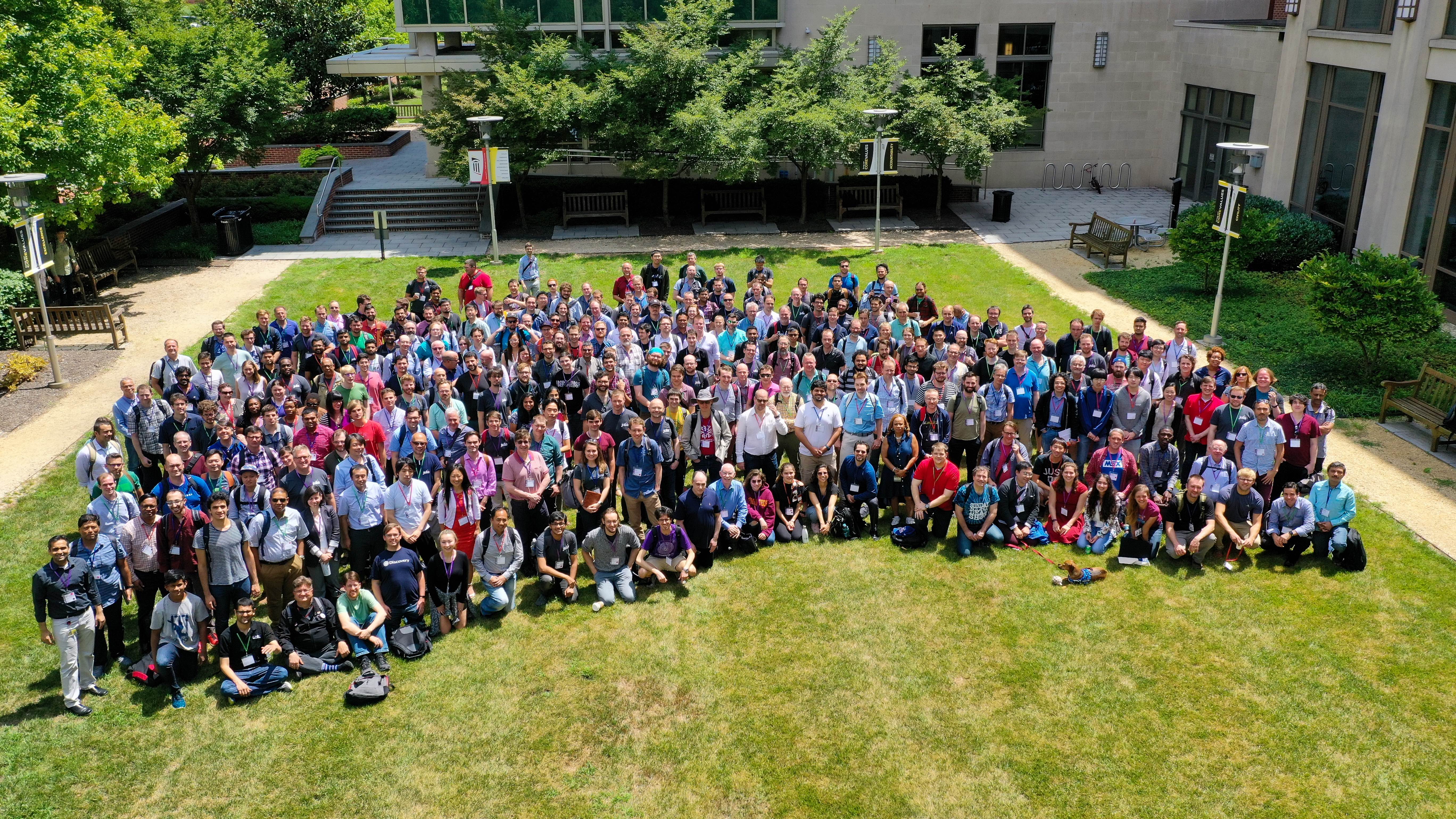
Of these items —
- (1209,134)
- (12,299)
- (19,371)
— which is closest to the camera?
(19,371)

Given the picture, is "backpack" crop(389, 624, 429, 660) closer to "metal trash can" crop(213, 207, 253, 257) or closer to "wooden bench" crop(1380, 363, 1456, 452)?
"wooden bench" crop(1380, 363, 1456, 452)

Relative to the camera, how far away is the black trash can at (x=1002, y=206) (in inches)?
1054

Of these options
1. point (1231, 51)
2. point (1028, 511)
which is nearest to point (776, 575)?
point (1028, 511)

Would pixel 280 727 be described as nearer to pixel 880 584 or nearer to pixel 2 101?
pixel 880 584

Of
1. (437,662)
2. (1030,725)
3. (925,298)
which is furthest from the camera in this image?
(925,298)

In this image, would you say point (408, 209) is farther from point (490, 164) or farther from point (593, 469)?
point (593, 469)

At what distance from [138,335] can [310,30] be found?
77.1 ft

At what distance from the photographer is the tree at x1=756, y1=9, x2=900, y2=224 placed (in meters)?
23.6

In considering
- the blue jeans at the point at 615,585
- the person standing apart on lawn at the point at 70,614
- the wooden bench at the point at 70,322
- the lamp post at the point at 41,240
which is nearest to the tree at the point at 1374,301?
the blue jeans at the point at 615,585

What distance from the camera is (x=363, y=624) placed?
977 centimetres

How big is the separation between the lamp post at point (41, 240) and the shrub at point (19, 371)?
0.23 m

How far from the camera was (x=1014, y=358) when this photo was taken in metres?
12.7

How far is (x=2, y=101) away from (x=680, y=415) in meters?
13.2

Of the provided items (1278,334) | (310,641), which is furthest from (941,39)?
(310,641)
